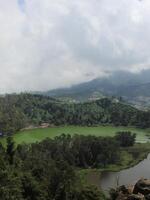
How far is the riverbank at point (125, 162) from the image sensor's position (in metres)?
123

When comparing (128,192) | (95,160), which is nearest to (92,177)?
(95,160)

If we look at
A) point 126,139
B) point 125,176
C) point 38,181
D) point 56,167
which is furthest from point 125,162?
point 38,181

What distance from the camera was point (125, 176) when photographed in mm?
127062

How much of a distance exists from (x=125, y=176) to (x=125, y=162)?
21.7 m

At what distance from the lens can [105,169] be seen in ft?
457

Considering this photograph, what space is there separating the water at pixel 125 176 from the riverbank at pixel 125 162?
73.7 inches

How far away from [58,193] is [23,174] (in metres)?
8.32

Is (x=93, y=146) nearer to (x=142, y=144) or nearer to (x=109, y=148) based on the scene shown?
(x=109, y=148)

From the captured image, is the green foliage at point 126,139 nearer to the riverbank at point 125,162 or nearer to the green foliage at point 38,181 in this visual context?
the riverbank at point 125,162

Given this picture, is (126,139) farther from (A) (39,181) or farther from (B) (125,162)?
(A) (39,181)

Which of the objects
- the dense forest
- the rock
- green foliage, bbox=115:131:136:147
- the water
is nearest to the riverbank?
the water

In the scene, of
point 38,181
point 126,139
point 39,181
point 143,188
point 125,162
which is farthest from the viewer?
point 126,139

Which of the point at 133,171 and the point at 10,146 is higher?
the point at 10,146

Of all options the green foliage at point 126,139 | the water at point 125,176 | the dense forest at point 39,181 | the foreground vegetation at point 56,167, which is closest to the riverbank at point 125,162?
the foreground vegetation at point 56,167
